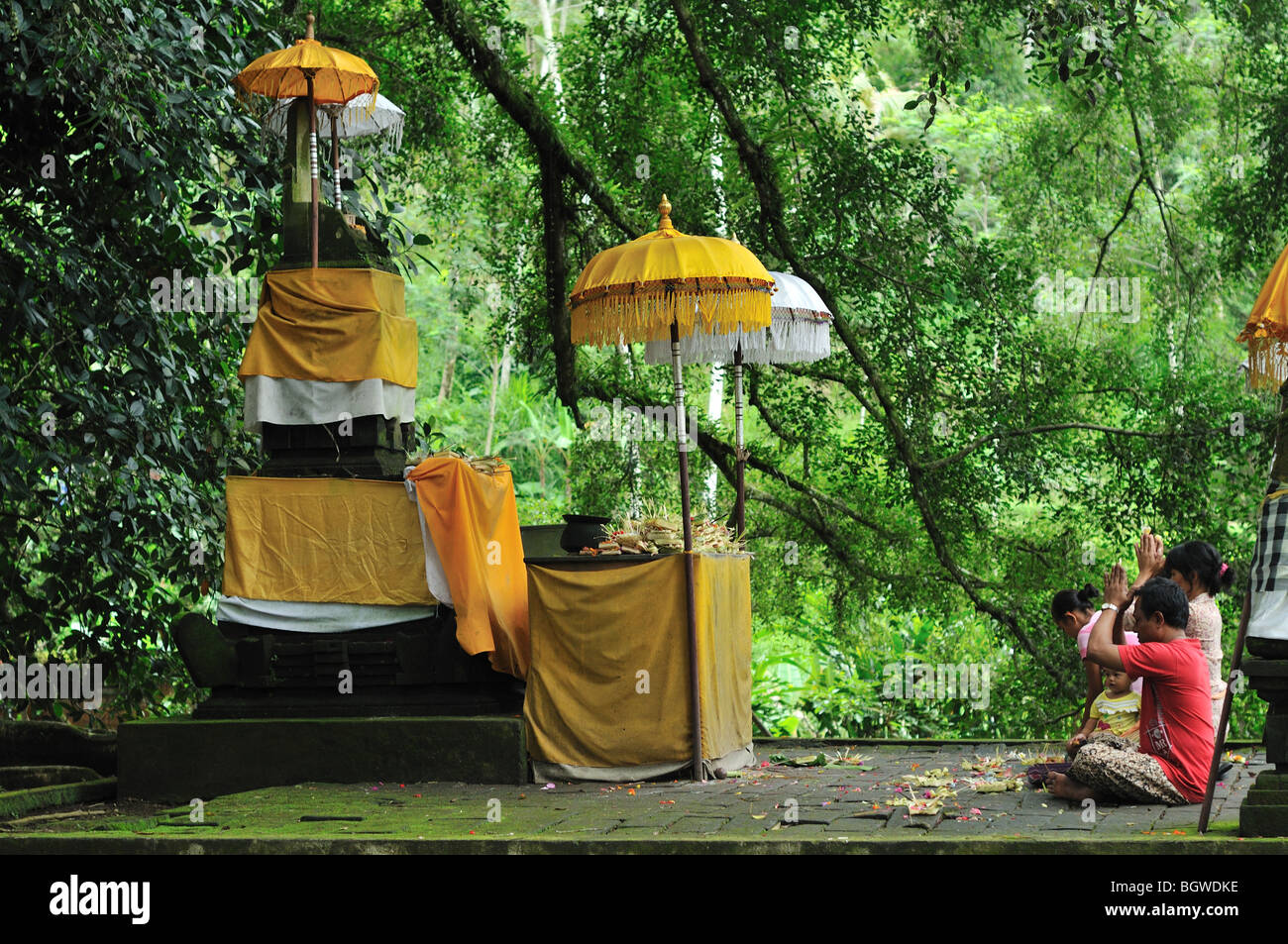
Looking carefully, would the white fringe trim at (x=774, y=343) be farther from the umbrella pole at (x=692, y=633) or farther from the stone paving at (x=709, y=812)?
the stone paving at (x=709, y=812)

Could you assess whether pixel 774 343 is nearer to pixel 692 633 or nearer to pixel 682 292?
pixel 682 292

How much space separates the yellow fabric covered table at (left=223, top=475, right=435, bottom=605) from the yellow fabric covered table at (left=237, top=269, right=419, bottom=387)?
0.66 meters

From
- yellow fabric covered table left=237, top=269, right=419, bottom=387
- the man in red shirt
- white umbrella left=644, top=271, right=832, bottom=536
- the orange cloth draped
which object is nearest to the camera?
the man in red shirt

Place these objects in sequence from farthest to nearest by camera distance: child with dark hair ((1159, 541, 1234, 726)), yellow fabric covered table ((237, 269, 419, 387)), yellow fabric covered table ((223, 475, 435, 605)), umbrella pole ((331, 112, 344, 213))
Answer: umbrella pole ((331, 112, 344, 213)) → yellow fabric covered table ((237, 269, 419, 387)) → yellow fabric covered table ((223, 475, 435, 605)) → child with dark hair ((1159, 541, 1234, 726))

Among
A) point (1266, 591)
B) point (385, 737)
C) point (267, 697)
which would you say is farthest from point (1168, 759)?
point (267, 697)

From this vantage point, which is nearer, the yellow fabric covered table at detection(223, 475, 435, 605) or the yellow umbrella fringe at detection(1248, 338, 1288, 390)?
the yellow umbrella fringe at detection(1248, 338, 1288, 390)

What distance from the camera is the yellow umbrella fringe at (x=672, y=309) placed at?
796cm

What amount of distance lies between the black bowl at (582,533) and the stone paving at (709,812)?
1.56 m

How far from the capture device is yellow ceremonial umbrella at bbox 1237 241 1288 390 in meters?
5.58

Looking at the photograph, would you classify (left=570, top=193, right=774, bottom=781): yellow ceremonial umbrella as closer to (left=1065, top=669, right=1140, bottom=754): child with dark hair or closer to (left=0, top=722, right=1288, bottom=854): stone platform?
(left=0, top=722, right=1288, bottom=854): stone platform

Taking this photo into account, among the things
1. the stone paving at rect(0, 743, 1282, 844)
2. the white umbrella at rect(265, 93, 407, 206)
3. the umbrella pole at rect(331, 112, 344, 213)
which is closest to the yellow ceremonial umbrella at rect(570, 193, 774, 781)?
the stone paving at rect(0, 743, 1282, 844)

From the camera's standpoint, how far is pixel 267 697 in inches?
330

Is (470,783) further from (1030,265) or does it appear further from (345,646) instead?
(1030,265)

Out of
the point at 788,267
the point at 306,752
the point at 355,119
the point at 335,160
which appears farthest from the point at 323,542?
the point at 788,267
